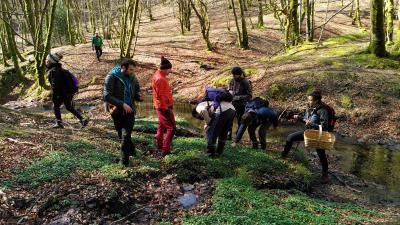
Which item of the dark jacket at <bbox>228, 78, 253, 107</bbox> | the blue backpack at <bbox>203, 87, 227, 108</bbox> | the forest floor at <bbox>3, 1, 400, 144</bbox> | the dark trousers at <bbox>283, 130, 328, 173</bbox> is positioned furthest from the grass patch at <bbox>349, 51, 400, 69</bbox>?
the blue backpack at <bbox>203, 87, 227, 108</bbox>

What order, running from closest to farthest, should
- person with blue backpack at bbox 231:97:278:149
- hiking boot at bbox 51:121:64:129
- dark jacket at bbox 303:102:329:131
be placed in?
1. dark jacket at bbox 303:102:329:131
2. person with blue backpack at bbox 231:97:278:149
3. hiking boot at bbox 51:121:64:129

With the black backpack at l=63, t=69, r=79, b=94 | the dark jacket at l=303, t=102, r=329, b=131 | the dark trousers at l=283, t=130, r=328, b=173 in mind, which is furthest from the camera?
the black backpack at l=63, t=69, r=79, b=94

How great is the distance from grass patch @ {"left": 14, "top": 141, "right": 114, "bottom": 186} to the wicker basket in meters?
4.35

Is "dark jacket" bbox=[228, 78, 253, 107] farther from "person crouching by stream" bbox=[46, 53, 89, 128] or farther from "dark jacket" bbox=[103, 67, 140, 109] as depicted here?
"person crouching by stream" bbox=[46, 53, 89, 128]

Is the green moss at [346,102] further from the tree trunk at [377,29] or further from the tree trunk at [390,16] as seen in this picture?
the tree trunk at [390,16]

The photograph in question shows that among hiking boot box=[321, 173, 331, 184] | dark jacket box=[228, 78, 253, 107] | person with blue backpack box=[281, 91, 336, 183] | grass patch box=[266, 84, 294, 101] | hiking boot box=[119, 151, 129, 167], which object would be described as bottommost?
hiking boot box=[321, 173, 331, 184]

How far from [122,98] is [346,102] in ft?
39.3

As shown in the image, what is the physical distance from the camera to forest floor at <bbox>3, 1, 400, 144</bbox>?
1625 cm

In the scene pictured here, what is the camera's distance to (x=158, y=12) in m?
70.1

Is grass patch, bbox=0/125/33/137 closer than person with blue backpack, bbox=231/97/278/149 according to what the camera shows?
Yes

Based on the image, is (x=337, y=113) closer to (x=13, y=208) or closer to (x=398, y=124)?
(x=398, y=124)

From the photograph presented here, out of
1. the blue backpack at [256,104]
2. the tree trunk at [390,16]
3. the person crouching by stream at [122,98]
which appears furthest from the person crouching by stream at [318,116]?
the tree trunk at [390,16]

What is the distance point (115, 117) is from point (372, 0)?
16.0 m

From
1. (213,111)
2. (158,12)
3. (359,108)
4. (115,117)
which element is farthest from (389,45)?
(158,12)
